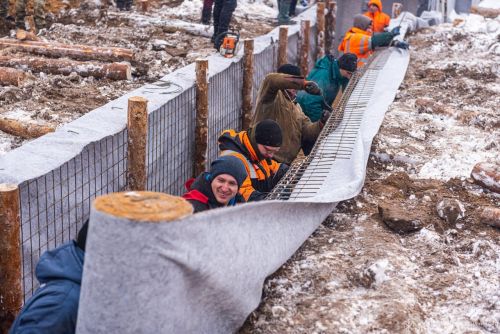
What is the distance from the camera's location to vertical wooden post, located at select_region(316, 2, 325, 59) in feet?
47.8

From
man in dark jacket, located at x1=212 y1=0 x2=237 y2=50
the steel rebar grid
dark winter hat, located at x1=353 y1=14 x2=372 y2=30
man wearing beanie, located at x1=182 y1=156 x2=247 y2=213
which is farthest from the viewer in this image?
dark winter hat, located at x1=353 y1=14 x2=372 y2=30

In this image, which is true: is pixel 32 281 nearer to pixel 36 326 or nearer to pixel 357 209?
pixel 36 326

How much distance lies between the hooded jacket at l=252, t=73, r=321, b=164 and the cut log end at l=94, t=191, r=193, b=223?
4882mm

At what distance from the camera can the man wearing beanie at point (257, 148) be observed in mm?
5859

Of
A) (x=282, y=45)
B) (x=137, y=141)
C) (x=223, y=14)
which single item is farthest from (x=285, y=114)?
(x=223, y=14)

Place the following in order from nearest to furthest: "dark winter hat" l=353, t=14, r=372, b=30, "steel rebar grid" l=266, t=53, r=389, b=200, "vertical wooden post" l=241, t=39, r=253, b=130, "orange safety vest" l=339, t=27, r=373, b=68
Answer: "steel rebar grid" l=266, t=53, r=389, b=200 < "vertical wooden post" l=241, t=39, r=253, b=130 < "orange safety vest" l=339, t=27, r=373, b=68 < "dark winter hat" l=353, t=14, r=372, b=30

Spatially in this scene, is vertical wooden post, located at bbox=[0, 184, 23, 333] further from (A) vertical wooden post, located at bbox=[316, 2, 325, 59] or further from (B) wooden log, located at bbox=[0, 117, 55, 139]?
(A) vertical wooden post, located at bbox=[316, 2, 325, 59]

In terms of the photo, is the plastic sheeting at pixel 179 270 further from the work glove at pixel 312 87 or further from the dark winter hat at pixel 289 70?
the dark winter hat at pixel 289 70

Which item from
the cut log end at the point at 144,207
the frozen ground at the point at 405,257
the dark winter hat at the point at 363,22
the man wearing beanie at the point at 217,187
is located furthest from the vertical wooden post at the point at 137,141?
the dark winter hat at the point at 363,22

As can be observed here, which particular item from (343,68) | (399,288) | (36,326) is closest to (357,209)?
(399,288)

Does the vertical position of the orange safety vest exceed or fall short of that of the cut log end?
it falls short

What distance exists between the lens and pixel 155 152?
258 inches

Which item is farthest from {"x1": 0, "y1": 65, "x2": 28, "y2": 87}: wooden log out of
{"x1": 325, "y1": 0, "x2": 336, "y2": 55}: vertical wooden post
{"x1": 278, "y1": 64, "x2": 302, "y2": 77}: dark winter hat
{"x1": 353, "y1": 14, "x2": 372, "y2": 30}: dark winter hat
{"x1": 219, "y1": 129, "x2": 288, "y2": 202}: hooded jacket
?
{"x1": 325, "y1": 0, "x2": 336, "y2": 55}: vertical wooden post

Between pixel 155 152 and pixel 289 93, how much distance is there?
206cm
